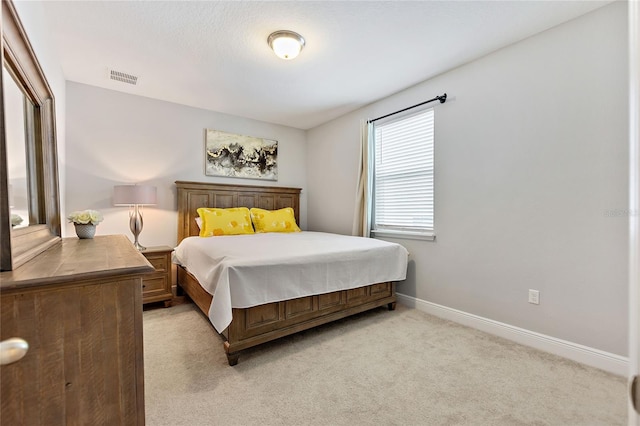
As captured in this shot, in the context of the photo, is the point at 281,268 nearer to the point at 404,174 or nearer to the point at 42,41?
the point at 404,174

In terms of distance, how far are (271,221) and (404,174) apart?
1.83 metres

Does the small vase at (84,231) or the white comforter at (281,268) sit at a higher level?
the small vase at (84,231)

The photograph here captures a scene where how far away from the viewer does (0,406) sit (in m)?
0.70

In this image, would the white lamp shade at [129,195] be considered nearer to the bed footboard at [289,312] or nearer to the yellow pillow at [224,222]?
the yellow pillow at [224,222]

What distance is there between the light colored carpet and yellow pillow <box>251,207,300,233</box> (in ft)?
5.42

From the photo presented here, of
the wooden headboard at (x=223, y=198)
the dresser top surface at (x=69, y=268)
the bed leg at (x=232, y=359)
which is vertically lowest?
the bed leg at (x=232, y=359)

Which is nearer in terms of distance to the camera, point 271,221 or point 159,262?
point 159,262

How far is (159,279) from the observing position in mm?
3133

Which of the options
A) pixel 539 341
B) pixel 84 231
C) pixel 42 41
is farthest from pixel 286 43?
pixel 539 341

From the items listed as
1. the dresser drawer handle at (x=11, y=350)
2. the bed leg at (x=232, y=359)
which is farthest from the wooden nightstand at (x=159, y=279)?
the dresser drawer handle at (x=11, y=350)

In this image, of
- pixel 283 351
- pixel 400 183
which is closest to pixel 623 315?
pixel 400 183

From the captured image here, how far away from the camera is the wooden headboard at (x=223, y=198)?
3.74m

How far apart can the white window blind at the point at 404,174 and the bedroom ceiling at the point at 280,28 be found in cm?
45

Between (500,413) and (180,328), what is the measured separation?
7.98ft
